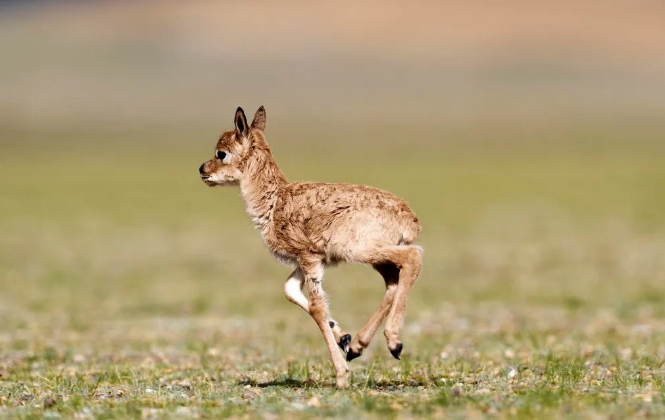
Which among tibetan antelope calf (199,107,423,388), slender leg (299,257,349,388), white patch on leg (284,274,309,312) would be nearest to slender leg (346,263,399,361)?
tibetan antelope calf (199,107,423,388)

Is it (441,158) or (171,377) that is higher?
(441,158)

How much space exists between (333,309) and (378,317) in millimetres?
14071

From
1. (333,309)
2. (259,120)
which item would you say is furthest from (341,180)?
(259,120)

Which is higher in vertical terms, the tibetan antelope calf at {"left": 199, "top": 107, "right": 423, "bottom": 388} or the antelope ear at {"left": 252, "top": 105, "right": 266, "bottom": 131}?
the antelope ear at {"left": 252, "top": 105, "right": 266, "bottom": 131}

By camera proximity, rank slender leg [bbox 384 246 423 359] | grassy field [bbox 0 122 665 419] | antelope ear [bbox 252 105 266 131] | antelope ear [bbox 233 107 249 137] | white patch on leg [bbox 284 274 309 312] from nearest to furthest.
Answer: grassy field [bbox 0 122 665 419]
slender leg [bbox 384 246 423 359]
white patch on leg [bbox 284 274 309 312]
antelope ear [bbox 233 107 249 137]
antelope ear [bbox 252 105 266 131]

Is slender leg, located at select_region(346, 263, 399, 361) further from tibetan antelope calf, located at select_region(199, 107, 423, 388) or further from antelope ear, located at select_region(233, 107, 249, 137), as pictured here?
antelope ear, located at select_region(233, 107, 249, 137)

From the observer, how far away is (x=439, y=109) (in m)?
175

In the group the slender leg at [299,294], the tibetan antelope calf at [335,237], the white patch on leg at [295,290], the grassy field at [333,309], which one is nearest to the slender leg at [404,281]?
the tibetan antelope calf at [335,237]

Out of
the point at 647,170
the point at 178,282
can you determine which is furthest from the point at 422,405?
the point at 647,170

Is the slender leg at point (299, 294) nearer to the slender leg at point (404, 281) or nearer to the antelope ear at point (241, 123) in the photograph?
the slender leg at point (404, 281)

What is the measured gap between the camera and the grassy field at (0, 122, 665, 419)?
1211 cm

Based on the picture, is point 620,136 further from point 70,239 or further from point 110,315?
point 110,315

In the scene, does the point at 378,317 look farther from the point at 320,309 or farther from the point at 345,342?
the point at 320,309

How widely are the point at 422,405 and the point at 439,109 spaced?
544 feet
